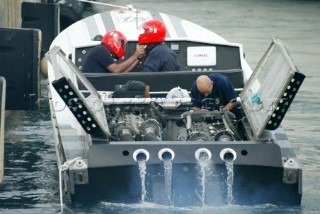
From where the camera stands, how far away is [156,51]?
584 inches

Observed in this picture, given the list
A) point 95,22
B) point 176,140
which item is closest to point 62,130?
point 176,140

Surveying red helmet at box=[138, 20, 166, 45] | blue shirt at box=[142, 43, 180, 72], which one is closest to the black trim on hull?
blue shirt at box=[142, 43, 180, 72]

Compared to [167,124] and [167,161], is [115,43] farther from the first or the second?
[167,161]

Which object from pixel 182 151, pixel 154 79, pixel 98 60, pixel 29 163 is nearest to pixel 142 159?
pixel 182 151

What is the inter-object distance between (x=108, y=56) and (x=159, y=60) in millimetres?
685

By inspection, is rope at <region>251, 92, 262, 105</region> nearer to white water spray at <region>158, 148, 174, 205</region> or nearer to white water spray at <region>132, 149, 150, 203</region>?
white water spray at <region>158, 148, 174, 205</region>

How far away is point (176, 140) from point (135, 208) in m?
1.22

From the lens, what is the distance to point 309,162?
48.6 ft

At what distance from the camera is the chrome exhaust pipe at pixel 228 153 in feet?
37.2

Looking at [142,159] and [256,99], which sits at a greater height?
[256,99]

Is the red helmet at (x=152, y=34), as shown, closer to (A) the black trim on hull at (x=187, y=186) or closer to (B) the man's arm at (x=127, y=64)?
(B) the man's arm at (x=127, y=64)

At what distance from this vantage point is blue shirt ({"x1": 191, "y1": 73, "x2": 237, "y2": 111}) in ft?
42.9

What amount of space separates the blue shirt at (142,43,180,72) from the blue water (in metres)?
1.72

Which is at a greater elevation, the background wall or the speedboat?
the background wall
